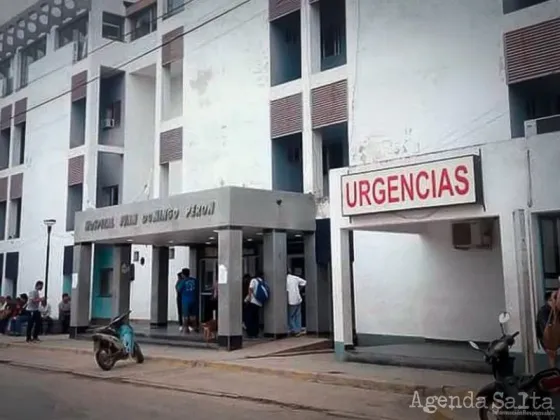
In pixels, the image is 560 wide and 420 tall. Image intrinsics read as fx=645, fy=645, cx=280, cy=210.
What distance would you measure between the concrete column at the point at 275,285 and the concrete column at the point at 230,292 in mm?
1159

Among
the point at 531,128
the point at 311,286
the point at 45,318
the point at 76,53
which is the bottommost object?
the point at 45,318

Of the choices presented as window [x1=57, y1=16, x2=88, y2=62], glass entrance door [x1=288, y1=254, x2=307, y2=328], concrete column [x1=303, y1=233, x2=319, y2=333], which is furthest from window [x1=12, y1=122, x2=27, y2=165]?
concrete column [x1=303, y1=233, x2=319, y2=333]

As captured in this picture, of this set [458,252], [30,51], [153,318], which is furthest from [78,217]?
[30,51]

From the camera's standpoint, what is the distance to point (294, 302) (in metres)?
16.7

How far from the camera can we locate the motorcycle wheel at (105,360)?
43.6 feet

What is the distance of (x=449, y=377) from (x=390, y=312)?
4795 millimetres

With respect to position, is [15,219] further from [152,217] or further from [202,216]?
[202,216]

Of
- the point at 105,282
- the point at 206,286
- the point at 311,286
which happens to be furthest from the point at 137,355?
the point at 105,282

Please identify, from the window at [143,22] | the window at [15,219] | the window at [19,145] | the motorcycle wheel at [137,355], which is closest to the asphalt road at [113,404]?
the motorcycle wheel at [137,355]

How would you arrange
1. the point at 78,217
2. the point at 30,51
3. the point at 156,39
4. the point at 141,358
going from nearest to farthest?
the point at 141,358, the point at 78,217, the point at 156,39, the point at 30,51

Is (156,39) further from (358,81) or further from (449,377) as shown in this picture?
(449,377)

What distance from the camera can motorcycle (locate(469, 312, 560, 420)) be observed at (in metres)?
6.31

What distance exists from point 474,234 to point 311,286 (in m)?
5.00

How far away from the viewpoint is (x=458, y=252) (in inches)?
572
